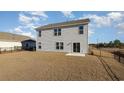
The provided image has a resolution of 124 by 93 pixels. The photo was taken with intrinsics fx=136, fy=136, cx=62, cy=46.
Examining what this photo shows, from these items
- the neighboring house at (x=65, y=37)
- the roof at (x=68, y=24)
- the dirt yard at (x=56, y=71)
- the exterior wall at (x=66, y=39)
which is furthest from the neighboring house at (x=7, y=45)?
the dirt yard at (x=56, y=71)

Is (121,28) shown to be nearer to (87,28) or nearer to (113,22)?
(113,22)

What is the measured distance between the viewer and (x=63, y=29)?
20719 mm

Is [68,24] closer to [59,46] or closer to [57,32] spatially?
[57,32]

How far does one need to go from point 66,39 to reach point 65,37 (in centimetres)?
36

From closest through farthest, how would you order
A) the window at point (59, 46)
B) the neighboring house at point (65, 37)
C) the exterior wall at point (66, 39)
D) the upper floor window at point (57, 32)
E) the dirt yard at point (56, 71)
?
the dirt yard at point (56, 71) < the exterior wall at point (66, 39) < the neighboring house at point (65, 37) < the window at point (59, 46) < the upper floor window at point (57, 32)

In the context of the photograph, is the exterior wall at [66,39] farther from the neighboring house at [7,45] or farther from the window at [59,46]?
the neighboring house at [7,45]

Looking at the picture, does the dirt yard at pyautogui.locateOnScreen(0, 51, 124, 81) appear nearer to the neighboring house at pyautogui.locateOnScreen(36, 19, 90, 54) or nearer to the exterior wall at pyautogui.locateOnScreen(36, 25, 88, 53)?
the exterior wall at pyautogui.locateOnScreen(36, 25, 88, 53)

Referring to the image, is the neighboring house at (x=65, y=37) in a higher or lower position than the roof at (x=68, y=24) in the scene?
lower

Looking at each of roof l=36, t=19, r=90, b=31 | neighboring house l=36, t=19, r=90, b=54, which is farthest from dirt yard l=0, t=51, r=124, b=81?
roof l=36, t=19, r=90, b=31

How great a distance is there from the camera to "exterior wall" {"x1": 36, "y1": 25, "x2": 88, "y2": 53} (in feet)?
60.8

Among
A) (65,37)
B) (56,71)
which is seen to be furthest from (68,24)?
(56,71)

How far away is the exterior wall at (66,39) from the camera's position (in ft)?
60.8
